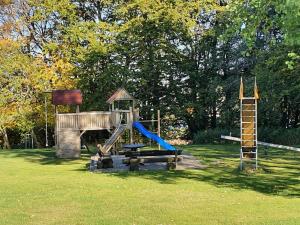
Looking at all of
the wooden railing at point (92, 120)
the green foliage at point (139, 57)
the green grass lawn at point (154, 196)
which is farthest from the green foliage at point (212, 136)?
the green grass lawn at point (154, 196)

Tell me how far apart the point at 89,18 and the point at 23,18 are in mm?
5817

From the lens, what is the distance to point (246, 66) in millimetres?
36625

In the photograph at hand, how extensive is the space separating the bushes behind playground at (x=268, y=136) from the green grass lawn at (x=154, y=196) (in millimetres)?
12587

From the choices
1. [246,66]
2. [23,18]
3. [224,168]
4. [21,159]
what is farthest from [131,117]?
[23,18]

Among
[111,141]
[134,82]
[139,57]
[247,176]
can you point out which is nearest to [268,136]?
[134,82]

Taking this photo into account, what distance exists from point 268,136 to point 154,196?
2216cm

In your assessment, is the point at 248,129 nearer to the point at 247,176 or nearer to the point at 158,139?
the point at 247,176

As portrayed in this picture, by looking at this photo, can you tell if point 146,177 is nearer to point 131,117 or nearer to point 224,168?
point 224,168

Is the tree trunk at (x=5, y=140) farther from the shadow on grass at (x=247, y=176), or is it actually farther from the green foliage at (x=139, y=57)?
the shadow on grass at (x=247, y=176)

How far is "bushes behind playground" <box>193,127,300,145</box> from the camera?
31.6 metres

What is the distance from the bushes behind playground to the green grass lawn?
12587 millimetres

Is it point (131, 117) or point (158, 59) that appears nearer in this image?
point (131, 117)

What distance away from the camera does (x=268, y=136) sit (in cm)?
3288

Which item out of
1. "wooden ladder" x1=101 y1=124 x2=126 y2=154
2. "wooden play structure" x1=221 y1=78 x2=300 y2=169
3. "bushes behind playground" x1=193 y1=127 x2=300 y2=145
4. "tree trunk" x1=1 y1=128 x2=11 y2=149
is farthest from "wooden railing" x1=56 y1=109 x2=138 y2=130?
"tree trunk" x1=1 y1=128 x2=11 y2=149
